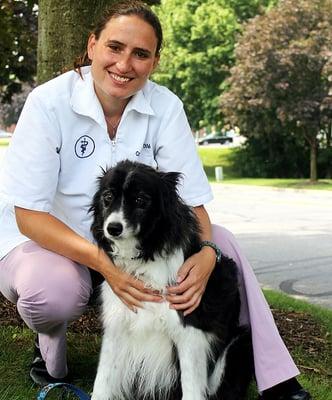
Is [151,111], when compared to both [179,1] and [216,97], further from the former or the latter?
[179,1]

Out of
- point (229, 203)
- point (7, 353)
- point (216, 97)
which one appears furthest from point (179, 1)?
point (7, 353)

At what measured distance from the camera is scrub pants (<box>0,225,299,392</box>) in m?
3.27

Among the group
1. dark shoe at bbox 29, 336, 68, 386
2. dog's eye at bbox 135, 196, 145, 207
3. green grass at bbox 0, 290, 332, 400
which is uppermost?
dog's eye at bbox 135, 196, 145, 207

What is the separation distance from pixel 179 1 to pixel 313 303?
31.3m

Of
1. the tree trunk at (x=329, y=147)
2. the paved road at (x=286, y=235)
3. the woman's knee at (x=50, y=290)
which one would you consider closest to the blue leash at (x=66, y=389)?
the woman's knee at (x=50, y=290)

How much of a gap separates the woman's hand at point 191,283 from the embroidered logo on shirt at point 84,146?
2.78 feet

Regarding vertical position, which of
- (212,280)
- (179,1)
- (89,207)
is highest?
(179,1)

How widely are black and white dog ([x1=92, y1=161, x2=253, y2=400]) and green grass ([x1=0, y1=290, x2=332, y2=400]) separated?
1.56 ft

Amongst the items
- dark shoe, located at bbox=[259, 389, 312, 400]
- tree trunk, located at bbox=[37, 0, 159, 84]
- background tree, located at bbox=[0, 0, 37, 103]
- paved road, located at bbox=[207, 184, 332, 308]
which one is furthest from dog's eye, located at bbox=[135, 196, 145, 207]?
background tree, located at bbox=[0, 0, 37, 103]

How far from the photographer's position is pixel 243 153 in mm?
33938

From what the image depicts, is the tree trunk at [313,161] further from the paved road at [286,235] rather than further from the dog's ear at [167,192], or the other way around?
the dog's ear at [167,192]

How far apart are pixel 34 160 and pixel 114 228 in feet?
2.44

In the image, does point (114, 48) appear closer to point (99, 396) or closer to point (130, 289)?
point (130, 289)

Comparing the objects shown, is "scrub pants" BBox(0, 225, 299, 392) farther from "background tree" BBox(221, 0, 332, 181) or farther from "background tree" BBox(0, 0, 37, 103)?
Result: "background tree" BBox(221, 0, 332, 181)
